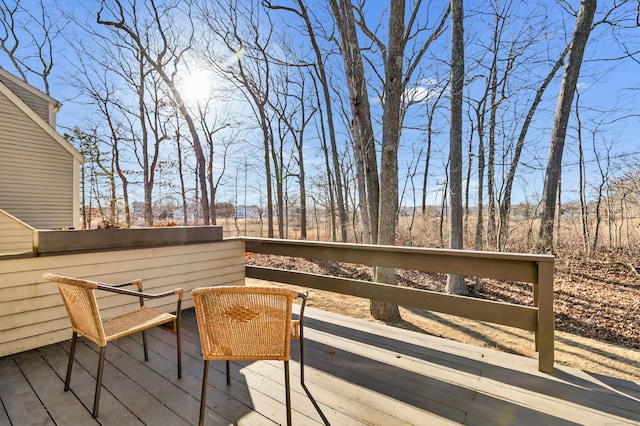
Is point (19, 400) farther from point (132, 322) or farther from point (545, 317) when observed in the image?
point (545, 317)

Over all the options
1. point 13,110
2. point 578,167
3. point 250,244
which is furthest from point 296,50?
point 578,167

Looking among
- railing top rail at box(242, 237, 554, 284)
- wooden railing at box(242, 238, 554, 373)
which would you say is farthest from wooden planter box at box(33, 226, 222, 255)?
wooden railing at box(242, 238, 554, 373)

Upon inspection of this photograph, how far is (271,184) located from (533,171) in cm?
915

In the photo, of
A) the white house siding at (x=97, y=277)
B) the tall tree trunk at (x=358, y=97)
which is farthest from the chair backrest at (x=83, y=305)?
the tall tree trunk at (x=358, y=97)

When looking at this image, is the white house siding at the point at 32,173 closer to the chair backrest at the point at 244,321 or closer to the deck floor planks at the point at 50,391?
the deck floor planks at the point at 50,391

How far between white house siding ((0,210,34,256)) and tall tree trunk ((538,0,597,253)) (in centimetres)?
1024

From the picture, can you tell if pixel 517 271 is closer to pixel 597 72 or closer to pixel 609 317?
pixel 609 317

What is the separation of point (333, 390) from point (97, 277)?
2242 mm

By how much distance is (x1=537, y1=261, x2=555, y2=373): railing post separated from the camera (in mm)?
1862

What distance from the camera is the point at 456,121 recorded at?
5.16m

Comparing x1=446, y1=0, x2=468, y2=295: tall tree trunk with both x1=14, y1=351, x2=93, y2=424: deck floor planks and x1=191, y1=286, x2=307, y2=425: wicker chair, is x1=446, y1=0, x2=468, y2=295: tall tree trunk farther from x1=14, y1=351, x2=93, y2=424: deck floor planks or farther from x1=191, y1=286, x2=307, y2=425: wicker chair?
x1=14, y1=351, x2=93, y2=424: deck floor planks

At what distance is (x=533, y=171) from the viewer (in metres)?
6.32

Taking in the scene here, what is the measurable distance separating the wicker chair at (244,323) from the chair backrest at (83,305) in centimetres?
57

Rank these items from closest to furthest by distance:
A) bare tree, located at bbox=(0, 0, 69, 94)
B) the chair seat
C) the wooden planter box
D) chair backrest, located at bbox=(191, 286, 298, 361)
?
chair backrest, located at bbox=(191, 286, 298, 361), the chair seat, the wooden planter box, bare tree, located at bbox=(0, 0, 69, 94)
